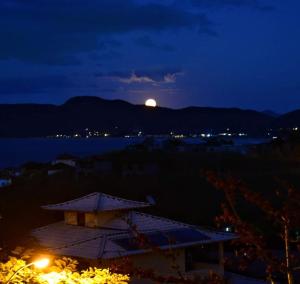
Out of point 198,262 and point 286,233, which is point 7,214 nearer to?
point 198,262

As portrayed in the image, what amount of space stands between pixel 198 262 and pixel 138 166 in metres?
18.0

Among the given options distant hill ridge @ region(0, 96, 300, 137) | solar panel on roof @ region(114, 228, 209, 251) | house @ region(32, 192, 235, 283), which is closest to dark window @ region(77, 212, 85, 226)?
house @ region(32, 192, 235, 283)

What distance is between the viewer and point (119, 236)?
50.3 ft

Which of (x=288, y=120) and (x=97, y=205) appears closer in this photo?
(x=97, y=205)

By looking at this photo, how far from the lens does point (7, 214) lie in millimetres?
20938

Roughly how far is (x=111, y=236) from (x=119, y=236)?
196mm

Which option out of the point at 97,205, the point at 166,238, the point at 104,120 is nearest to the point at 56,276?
the point at 166,238

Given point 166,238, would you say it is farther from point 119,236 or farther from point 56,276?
point 56,276

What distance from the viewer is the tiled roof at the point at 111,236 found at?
48.0 ft

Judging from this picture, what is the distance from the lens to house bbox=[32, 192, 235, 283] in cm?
1491

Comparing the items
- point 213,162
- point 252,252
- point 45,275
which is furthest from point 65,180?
point 252,252

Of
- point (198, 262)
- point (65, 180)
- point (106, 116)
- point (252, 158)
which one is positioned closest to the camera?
point (198, 262)

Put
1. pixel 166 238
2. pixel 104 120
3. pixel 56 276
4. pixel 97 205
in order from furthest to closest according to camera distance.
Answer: pixel 104 120 → pixel 97 205 → pixel 166 238 → pixel 56 276

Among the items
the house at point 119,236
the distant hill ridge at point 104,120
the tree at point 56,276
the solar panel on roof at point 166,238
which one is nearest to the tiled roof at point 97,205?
the house at point 119,236
